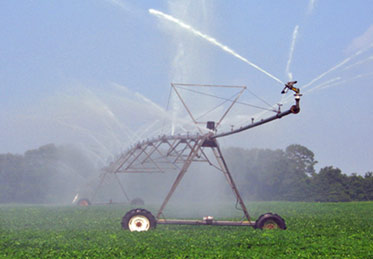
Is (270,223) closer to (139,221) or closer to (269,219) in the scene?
(269,219)

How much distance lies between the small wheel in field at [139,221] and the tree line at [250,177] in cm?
5852

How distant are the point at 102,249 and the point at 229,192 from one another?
74.6 metres

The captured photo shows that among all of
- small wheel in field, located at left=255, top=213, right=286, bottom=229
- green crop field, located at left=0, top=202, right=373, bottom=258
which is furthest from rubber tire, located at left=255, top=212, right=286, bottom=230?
green crop field, located at left=0, top=202, right=373, bottom=258

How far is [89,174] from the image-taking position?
104 meters

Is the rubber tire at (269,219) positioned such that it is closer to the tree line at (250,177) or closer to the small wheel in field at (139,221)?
the small wheel in field at (139,221)

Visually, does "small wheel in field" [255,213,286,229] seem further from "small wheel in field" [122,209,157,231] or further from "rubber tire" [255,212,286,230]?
"small wheel in field" [122,209,157,231]

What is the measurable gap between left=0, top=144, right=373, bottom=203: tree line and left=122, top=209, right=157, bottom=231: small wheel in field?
2304 inches

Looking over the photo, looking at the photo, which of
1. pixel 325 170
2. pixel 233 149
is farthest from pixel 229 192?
pixel 325 170

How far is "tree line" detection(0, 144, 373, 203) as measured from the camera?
74.4m

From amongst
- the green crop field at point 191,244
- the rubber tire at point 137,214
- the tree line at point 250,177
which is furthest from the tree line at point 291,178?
the rubber tire at point 137,214

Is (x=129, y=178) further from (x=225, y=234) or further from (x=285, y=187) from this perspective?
(x=225, y=234)

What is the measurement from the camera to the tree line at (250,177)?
7438 cm

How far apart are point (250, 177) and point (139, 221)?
67.4m

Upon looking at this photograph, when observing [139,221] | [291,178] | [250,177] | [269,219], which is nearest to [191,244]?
[139,221]
